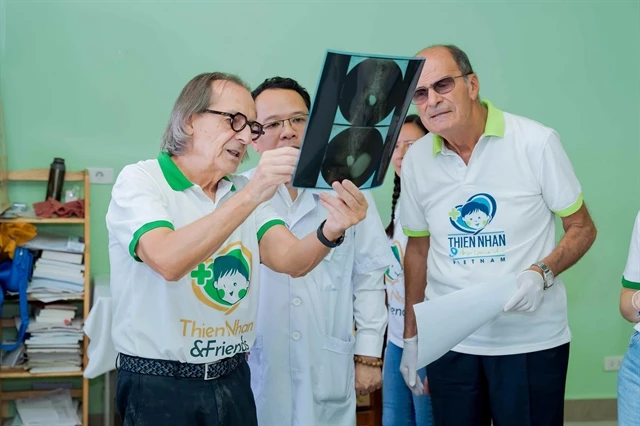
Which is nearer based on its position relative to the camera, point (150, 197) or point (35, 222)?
point (150, 197)

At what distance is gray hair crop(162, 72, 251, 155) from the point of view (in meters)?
1.69

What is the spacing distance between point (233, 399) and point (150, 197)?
48 cm

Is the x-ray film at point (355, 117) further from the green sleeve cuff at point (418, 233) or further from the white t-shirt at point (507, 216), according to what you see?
the green sleeve cuff at point (418, 233)

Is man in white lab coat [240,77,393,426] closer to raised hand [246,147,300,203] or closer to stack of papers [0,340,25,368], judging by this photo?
raised hand [246,147,300,203]

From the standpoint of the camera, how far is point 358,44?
4039mm

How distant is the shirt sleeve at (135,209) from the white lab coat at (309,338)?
567 millimetres

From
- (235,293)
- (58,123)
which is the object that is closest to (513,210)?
(235,293)

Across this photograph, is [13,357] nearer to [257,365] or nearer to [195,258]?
[257,365]

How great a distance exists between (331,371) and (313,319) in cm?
15

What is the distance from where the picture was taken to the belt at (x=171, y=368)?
157cm

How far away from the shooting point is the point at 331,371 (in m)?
2.04

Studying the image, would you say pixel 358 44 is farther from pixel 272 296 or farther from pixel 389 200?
pixel 272 296

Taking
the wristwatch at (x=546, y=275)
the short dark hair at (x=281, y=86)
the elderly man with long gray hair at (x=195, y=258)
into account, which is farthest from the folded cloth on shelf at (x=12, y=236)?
the wristwatch at (x=546, y=275)

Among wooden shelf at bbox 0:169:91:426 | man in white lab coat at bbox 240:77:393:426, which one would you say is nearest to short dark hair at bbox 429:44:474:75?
man in white lab coat at bbox 240:77:393:426
